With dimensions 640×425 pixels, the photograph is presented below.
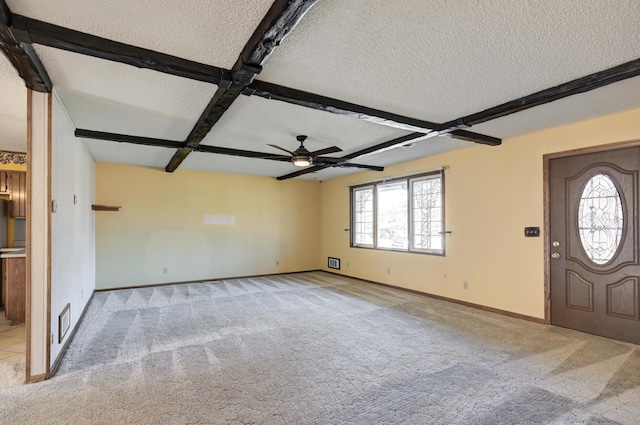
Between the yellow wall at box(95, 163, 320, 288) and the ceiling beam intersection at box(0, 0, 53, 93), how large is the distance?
162 inches

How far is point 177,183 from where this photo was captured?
273 inches

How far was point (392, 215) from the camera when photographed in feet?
21.7

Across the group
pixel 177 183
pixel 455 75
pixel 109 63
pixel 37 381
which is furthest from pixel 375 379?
pixel 177 183

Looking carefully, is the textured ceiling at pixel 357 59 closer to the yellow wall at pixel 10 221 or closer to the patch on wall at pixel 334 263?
the yellow wall at pixel 10 221

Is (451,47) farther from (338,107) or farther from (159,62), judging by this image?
(159,62)

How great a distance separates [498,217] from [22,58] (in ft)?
17.6

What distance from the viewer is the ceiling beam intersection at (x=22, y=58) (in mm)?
1820

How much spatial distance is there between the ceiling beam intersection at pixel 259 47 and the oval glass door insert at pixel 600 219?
155 inches

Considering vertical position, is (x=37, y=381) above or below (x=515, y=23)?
below

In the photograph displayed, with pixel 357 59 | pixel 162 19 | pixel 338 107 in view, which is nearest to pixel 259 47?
pixel 162 19

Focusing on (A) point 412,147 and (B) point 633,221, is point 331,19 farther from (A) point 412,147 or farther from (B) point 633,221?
(B) point 633,221

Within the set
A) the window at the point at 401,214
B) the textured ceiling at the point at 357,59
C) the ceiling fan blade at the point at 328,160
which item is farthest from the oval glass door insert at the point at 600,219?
the ceiling fan blade at the point at 328,160

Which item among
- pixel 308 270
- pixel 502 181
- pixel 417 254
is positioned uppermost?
pixel 502 181

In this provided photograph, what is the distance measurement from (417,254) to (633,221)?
2.98m
